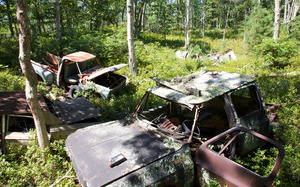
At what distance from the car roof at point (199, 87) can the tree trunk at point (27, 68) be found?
7.48ft

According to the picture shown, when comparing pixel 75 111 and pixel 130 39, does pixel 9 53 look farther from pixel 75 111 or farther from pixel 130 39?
pixel 75 111

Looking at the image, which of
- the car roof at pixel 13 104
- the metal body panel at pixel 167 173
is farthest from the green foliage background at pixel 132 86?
the metal body panel at pixel 167 173

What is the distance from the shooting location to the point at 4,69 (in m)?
10.3

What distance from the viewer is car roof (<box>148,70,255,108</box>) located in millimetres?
3459

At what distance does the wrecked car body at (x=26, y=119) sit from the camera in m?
4.48

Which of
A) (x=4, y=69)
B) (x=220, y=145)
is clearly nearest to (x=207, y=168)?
(x=220, y=145)

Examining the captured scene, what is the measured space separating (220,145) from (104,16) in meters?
16.1

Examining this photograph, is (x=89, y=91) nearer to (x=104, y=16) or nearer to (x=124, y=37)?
(x=124, y=37)

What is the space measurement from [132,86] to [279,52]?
7764mm

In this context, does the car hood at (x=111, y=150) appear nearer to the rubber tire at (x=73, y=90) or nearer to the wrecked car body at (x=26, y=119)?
the wrecked car body at (x=26, y=119)

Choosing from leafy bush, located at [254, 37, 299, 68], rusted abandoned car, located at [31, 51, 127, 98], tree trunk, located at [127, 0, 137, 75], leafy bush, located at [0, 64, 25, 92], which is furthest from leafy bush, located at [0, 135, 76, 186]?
leafy bush, located at [254, 37, 299, 68]

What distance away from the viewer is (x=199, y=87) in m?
4.07

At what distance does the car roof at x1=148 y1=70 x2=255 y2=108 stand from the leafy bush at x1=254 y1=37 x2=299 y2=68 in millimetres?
7524

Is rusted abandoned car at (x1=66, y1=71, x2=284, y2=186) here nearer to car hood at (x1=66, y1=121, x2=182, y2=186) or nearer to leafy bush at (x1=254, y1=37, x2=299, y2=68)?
car hood at (x1=66, y1=121, x2=182, y2=186)
